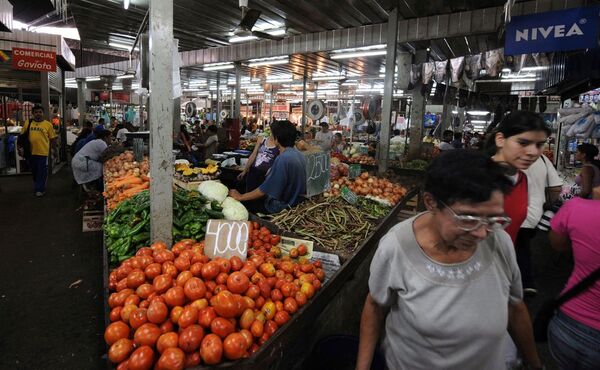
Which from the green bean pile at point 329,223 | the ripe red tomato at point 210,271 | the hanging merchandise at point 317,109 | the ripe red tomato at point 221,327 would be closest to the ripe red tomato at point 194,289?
the ripe red tomato at point 210,271

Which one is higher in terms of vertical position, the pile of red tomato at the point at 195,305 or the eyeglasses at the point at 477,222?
the eyeglasses at the point at 477,222

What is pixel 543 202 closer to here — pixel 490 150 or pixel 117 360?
pixel 490 150

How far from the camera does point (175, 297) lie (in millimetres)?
2121

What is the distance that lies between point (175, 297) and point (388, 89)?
8069 millimetres

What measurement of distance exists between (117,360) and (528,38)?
19.9 ft

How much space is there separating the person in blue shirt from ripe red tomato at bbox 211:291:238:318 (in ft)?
7.05

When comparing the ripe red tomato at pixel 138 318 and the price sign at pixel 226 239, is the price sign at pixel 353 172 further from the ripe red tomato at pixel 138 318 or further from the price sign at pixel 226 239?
the ripe red tomato at pixel 138 318

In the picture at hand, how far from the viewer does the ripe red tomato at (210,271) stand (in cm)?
236

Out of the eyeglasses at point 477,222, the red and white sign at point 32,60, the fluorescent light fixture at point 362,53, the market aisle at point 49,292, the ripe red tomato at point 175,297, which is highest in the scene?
the fluorescent light fixture at point 362,53

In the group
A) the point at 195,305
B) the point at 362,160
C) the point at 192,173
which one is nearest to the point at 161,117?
the point at 195,305

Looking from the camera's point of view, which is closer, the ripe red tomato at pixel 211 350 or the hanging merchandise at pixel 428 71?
the ripe red tomato at pixel 211 350

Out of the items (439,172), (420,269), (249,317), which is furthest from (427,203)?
(249,317)

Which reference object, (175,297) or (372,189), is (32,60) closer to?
(372,189)

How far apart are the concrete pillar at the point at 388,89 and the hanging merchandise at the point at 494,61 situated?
86.5 inches
